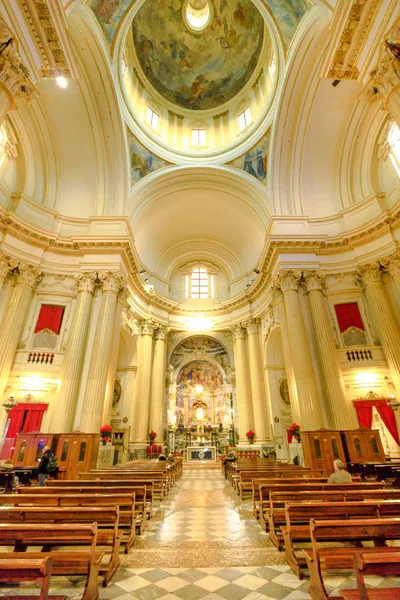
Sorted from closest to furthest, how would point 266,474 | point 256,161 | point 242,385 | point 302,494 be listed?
point 302,494
point 266,474
point 256,161
point 242,385

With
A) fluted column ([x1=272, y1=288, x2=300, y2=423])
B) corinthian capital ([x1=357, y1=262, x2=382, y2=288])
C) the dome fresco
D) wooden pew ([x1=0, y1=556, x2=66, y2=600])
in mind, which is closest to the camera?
wooden pew ([x1=0, y1=556, x2=66, y2=600])

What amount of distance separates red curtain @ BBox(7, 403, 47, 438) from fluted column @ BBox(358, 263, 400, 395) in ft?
44.3

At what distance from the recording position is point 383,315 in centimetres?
1205

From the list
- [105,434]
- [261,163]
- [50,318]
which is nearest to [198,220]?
[261,163]

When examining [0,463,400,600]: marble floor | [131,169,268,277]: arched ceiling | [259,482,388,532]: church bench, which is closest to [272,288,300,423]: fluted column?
[131,169,268,277]: arched ceiling

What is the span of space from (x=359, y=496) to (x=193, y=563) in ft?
7.73

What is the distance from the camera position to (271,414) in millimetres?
15836

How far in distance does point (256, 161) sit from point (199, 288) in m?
10.1

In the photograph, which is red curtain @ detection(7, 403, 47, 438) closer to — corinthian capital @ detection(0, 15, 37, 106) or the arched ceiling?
corinthian capital @ detection(0, 15, 37, 106)

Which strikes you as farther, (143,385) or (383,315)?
(143,385)

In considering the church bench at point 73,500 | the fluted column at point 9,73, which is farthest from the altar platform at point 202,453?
the fluted column at point 9,73

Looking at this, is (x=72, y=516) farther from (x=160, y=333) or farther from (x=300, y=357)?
(x=160, y=333)

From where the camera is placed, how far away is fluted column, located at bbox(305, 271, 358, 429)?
11.0m

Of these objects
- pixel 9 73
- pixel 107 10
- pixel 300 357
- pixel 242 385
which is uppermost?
pixel 107 10
